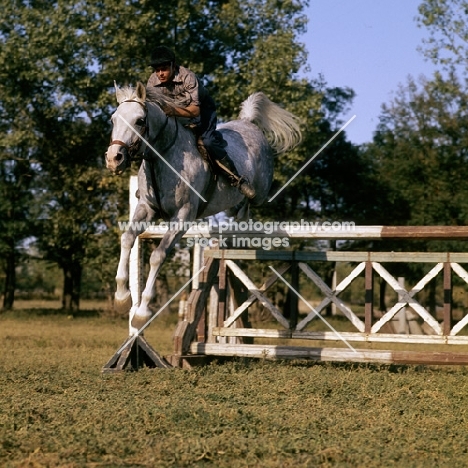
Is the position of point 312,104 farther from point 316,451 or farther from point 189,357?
point 316,451

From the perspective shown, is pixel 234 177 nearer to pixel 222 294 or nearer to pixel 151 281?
pixel 222 294

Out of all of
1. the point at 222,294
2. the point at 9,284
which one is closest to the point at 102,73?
the point at 9,284

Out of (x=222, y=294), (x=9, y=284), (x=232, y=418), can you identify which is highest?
(x=9, y=284)

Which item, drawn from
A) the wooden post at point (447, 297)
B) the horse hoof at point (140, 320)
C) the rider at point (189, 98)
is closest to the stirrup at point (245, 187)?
the rider at point (189, 98)

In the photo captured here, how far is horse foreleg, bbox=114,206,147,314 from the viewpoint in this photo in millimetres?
7320

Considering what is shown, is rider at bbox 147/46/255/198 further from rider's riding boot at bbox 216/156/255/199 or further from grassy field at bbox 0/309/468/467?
grassy field at bbox 0/309/468/467

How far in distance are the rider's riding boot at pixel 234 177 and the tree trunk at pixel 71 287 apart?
26.3m

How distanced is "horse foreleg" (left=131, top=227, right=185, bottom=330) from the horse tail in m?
3.29

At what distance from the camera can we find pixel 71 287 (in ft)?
119

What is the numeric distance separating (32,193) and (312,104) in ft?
48.2

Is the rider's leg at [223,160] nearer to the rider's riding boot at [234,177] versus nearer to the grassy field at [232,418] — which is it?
the rider's riding boot at [234,177]

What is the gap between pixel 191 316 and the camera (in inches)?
359

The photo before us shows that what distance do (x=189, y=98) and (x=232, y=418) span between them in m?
3.70

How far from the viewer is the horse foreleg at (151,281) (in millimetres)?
7172
